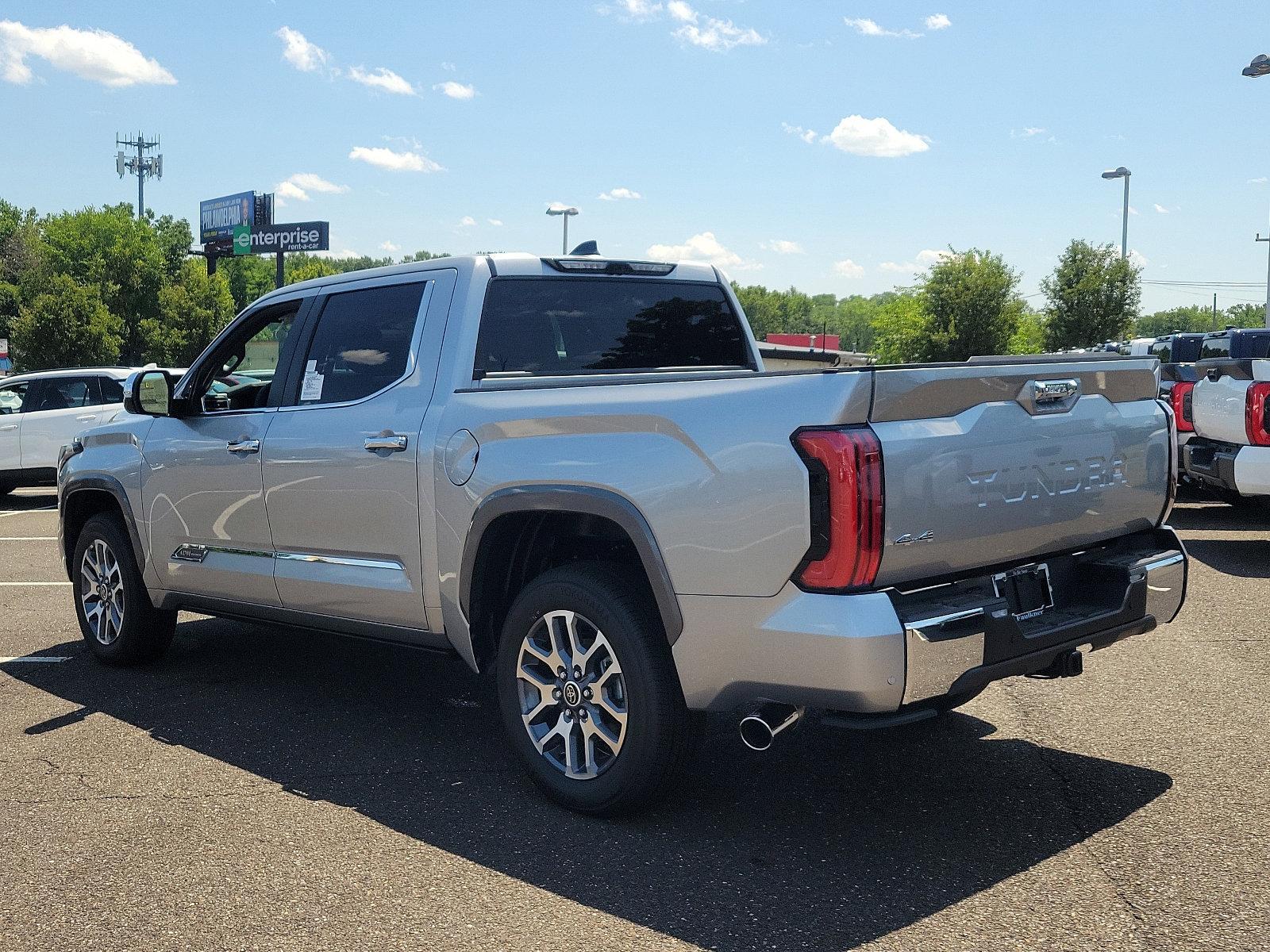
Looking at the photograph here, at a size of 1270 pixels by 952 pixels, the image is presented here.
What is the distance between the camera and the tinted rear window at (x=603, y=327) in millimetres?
5059

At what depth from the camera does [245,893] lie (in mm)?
3678

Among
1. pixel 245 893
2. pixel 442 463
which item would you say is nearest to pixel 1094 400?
pixel 442 463

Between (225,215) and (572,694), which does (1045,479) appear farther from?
(225,215)

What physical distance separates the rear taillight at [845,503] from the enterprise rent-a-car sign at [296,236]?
150ft

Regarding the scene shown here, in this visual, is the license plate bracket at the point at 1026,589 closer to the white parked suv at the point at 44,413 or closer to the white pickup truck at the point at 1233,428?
the white pickup truck at the point at 1233,428

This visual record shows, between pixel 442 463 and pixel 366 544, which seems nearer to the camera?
pixel 442 463

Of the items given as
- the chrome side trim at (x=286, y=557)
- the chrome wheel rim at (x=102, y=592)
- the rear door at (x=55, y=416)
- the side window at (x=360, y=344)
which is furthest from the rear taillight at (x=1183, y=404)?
the rear door at (x=55, y=416)

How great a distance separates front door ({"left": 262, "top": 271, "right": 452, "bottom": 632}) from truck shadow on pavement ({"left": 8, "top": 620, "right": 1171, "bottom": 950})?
2.00 feet

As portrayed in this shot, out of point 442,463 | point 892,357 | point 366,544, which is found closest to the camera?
point 442,463

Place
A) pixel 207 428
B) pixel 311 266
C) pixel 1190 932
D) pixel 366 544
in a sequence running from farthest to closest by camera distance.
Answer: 1. pixel 311 266
2. pixel 207 428
3. pixel 366 544
4. pixel 1190 932

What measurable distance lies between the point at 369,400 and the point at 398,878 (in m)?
2.05

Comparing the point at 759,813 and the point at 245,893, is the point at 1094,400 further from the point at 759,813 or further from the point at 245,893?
the point at 245,893

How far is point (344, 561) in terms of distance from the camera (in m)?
5.17

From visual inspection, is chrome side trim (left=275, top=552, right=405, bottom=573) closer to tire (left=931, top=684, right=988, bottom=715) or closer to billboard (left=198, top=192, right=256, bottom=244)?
tire (left=931, top=684, right=988, bottom=715)
